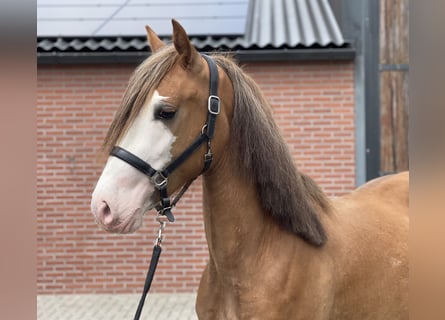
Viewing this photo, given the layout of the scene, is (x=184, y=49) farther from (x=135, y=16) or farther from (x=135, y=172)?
(x=135, y=16)

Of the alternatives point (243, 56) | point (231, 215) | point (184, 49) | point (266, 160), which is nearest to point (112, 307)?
point (243, 56)

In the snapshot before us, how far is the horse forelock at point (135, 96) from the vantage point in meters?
1.86

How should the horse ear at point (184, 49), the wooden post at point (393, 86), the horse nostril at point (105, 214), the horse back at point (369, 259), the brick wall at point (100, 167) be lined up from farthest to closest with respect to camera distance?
the brick wall at point (100, 167) → the wooden post at point (393, 86) → the horse back at point (369, 259) → the horse ear at point (184, 49) → the horse nostril at point (105, 214)

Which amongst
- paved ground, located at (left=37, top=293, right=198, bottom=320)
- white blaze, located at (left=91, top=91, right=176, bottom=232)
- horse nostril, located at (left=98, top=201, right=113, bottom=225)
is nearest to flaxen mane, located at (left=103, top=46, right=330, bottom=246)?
white blaze, located at (left=91, top=91, right=176, bottom=232)

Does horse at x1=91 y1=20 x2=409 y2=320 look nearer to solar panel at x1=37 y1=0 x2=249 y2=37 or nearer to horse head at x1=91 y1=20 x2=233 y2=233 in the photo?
horse head at x1=91 y1=20 x2=233 y2=233

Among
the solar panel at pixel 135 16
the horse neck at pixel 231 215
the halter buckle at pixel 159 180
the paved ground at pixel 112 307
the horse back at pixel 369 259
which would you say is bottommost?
the paved ground at pixel 112 307

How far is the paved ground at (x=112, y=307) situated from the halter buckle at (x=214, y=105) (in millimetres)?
4081

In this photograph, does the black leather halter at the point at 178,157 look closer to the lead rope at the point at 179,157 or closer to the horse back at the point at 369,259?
the lead rope at the point at 179,157

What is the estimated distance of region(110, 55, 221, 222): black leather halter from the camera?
181 centimetres

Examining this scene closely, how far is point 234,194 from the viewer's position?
2.09 m

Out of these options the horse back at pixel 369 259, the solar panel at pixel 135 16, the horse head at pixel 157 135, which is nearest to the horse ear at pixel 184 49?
the horse head at pixel 157 135

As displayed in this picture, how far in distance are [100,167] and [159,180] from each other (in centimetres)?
440

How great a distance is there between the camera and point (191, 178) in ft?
6.57
